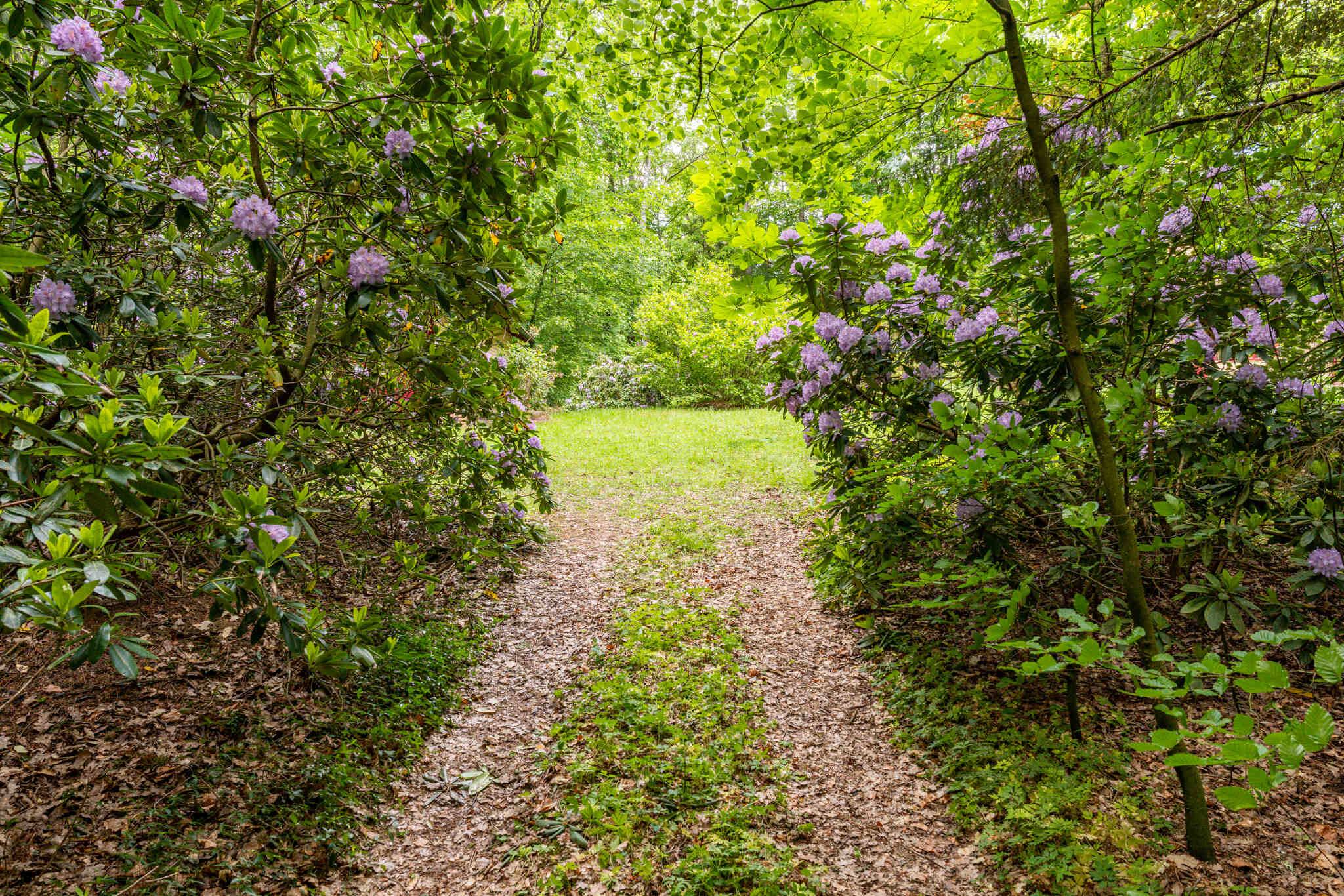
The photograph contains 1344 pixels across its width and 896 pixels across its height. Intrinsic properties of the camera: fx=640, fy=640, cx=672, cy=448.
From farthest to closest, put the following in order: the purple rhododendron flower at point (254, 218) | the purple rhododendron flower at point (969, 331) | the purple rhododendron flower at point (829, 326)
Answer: the purple rhododendron flower at point (829, 326), the purple rhododendron flower at point (969, 331), the purple rhododendron flower at point (254, 218)

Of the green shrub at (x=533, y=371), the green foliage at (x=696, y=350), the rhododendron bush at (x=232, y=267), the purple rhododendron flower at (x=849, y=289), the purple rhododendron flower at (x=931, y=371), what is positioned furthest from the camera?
the green foliage at (x=696, y=350)

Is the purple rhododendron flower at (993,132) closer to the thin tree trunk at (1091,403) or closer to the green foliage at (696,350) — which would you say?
the thin tree trunk at (1091,403)

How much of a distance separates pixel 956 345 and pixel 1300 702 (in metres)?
2.33

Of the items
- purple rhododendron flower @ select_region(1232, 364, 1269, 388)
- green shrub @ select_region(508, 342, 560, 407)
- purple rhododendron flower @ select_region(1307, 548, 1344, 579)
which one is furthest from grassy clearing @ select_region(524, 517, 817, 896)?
green shrub @ select_region(508, 342, 560, 407)

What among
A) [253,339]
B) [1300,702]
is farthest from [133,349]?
[1300,702]

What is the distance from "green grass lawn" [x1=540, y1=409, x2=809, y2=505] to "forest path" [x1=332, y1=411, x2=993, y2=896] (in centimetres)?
178

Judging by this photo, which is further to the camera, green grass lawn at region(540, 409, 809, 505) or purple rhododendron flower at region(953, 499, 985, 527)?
green grass lawn at region(540, 409, 809, 505)

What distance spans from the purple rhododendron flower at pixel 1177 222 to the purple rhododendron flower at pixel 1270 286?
356mm

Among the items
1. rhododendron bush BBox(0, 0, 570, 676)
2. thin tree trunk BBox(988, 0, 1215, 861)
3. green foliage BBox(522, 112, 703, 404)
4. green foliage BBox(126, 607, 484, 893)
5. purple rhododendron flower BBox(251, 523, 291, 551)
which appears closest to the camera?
rhododendron bush BBox(0, 0, 570, 676)

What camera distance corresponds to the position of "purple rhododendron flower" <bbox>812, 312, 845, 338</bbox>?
3.70 metres

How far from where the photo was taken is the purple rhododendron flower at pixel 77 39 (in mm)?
1995

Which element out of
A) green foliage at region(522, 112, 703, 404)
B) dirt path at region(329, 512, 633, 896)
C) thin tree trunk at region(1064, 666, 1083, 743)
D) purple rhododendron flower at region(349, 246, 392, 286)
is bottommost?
dirt path at region(329, 512, 633, 896)

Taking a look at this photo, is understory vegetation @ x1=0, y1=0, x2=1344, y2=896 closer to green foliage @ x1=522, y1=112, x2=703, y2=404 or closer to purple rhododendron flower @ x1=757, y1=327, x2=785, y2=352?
purple rhododendron flower @ x1=757, y1=327, x2=785, y2=352

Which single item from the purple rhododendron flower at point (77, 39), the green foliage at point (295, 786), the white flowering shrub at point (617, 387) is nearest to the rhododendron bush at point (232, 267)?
the purple rhododendron flower at point (77, 39)
